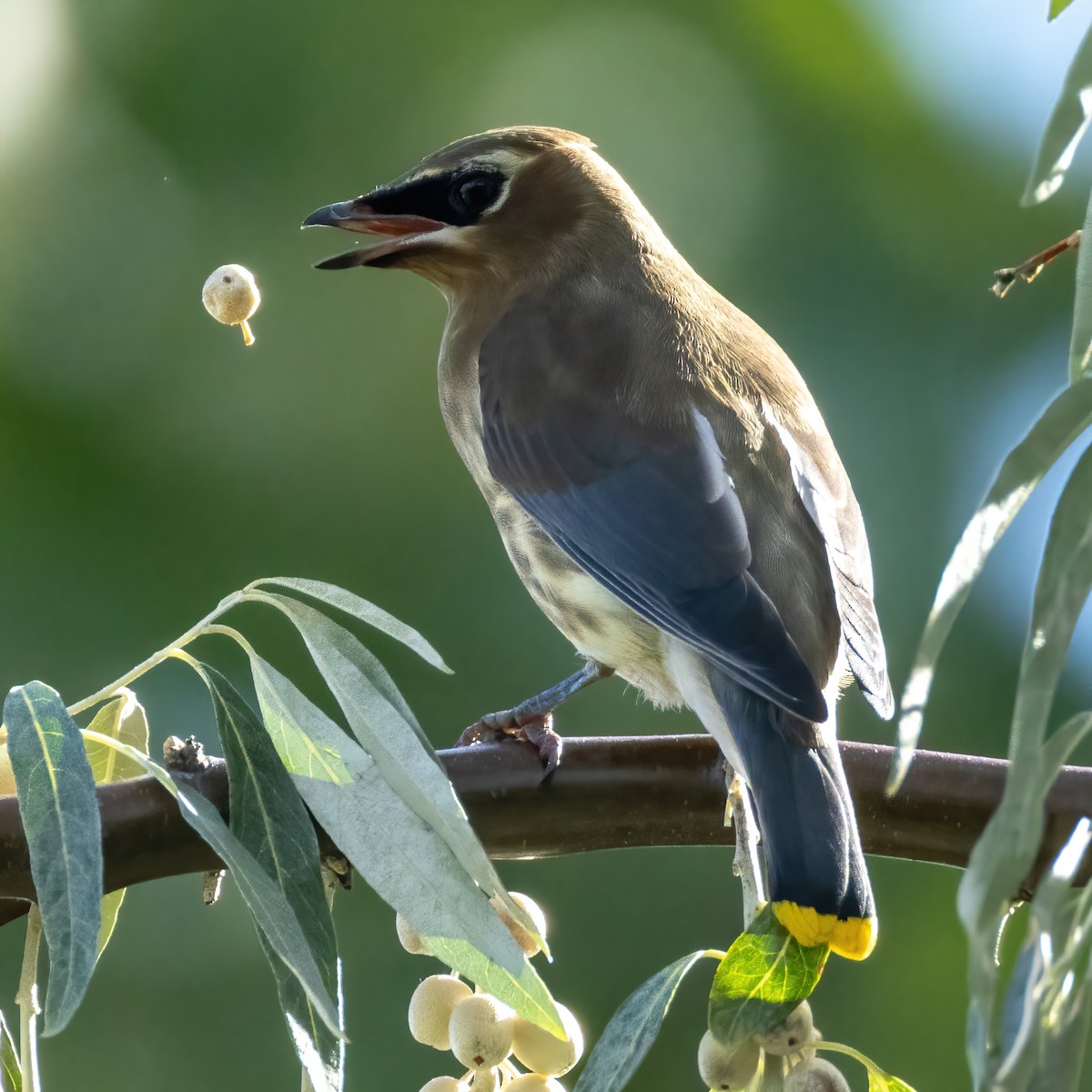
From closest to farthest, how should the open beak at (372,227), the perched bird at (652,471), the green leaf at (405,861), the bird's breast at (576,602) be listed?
the green leaf at (405,861), the perched bird at (652,471), the bird's breast at (576,602), the open beak at (372,227)

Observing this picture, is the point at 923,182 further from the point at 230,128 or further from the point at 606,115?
the point at 230,128

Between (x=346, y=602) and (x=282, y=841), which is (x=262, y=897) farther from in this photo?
(x=346, y=602)

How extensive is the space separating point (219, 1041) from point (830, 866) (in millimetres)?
3075

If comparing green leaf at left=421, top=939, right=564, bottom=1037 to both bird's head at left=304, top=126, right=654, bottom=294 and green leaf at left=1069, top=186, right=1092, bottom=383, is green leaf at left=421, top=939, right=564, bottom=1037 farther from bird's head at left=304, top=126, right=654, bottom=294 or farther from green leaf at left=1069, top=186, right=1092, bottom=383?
bird's head at left=304, top=126, right=654, bottom=294

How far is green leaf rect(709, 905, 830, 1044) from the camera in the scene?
0.98 metres

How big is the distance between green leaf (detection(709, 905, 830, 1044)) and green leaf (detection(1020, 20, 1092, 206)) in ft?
1.63

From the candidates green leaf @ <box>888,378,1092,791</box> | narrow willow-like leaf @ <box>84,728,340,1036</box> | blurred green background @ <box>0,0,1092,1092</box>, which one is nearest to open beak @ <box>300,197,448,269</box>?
narrow willow-like leaf @ <box>84,728,340,1036</box>

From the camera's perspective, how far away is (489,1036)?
1.09 metres

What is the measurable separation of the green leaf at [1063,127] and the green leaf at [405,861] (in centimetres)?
52

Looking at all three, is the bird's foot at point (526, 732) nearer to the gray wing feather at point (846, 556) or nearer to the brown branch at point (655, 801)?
the brown branch at point (655, 801)

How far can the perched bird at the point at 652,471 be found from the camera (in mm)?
1306

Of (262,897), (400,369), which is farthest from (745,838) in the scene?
(400,369)

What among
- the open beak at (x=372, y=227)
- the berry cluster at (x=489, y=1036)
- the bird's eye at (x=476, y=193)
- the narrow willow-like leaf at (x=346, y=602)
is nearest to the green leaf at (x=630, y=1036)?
the berry cluster at (x=489, y=1036)

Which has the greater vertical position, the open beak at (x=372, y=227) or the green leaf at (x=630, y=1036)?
the open beak at (x=372, y=227)
